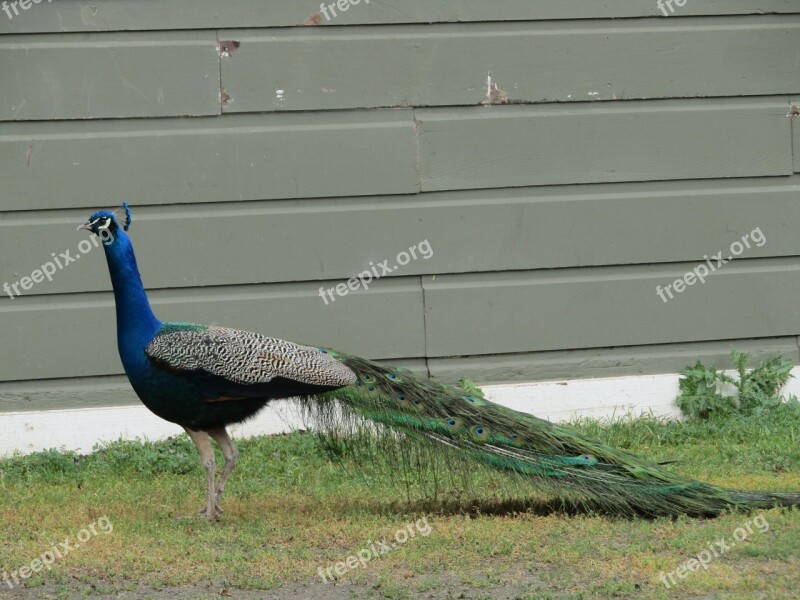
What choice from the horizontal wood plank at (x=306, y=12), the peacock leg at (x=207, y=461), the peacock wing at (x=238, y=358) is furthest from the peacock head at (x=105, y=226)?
the horizontal wood plank at (x=306, y=12)

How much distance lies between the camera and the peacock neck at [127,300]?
5.73m

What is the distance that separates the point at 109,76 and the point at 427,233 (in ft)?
7.78

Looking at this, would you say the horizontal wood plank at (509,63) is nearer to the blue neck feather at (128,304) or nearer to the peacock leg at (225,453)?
the blue neck feather at (128,304)

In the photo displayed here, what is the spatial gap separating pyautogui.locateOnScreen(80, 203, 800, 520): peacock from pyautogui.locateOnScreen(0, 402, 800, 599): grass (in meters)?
0.16

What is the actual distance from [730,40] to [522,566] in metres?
4.56

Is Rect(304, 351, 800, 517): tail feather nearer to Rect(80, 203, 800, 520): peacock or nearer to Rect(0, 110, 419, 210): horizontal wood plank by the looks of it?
Rect(80, 203, 800, 520): peacock

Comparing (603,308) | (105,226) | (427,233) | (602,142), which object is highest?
(602,142)

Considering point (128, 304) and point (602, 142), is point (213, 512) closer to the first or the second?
point (128, 304)

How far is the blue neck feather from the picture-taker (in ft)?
18.7

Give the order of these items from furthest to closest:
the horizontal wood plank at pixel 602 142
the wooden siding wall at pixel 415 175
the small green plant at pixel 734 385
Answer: the small green plant at pixel 734 385 < the horizontal wood plank at pixel 602 142 < the wooden siding wall at pixel 415 175

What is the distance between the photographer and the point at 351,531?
570 centimetres

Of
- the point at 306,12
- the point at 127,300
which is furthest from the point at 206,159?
the point at 127,300

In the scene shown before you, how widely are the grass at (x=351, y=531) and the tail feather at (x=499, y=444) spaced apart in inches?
4.8

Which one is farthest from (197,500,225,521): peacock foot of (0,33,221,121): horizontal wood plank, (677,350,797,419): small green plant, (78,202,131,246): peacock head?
(677,350,797,419): small green plant
